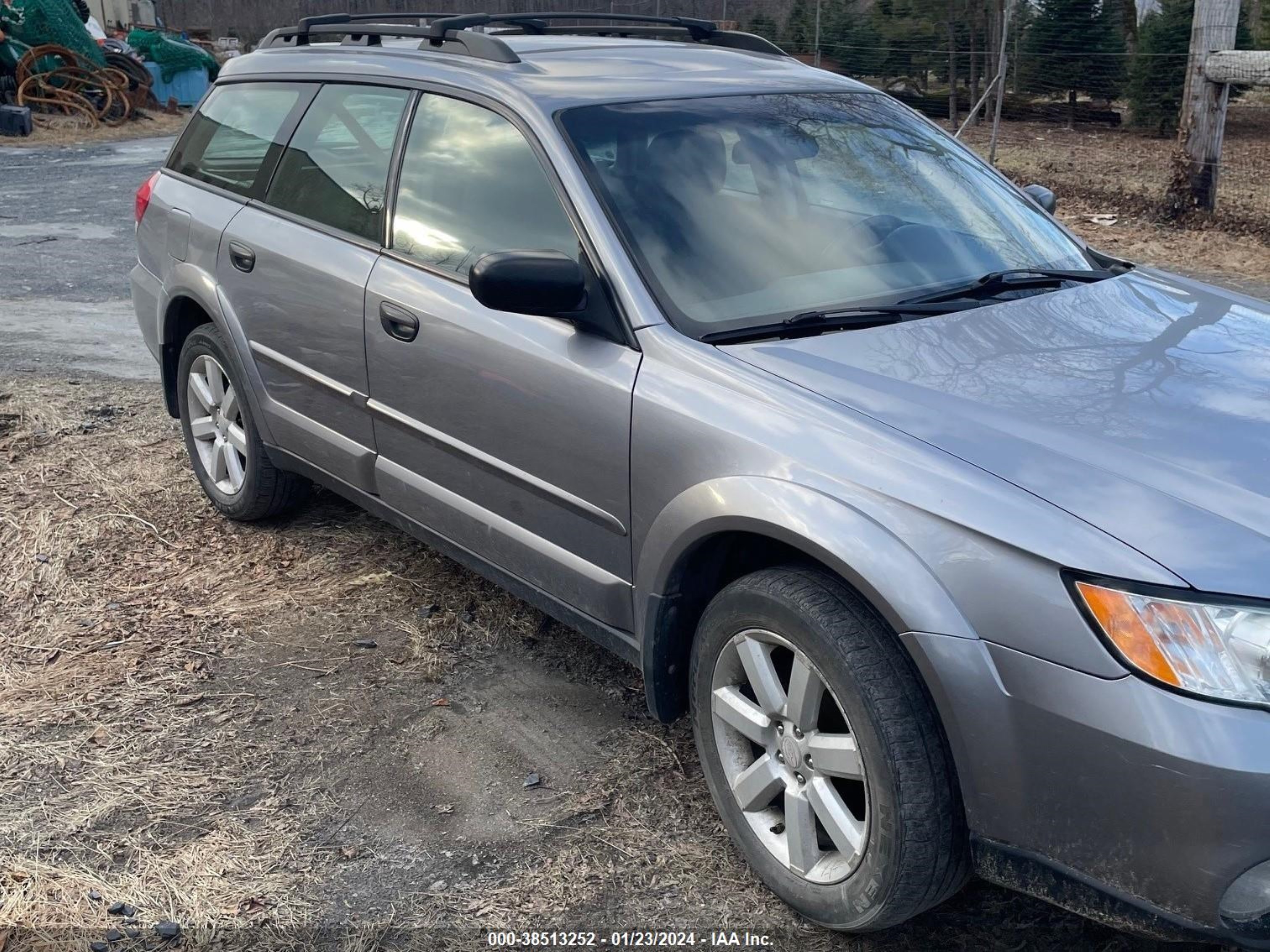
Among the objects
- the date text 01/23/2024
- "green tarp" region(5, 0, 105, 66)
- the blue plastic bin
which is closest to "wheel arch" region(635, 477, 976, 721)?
the date text 01/23/2024

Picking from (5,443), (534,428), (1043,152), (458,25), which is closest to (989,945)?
(534,428)

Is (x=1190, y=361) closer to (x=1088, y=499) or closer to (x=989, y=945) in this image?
(x=1088, y=499)

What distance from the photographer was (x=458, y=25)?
4.11 metres

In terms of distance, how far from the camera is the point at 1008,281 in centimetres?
332

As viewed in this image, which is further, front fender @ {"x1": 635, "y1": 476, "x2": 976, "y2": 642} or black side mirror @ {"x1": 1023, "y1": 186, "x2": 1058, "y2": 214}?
black side mirror @ {"x1": 1023, "y1": 186, "x2": 1058, "y2": 214}

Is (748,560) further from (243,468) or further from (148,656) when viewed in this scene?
(243,468)

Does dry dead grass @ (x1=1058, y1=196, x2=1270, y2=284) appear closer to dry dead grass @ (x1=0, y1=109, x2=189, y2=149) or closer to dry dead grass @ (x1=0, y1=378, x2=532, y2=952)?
dry dead grass @ (x1=0, y1=378, x2=532, y2=952)

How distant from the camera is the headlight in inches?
81.7

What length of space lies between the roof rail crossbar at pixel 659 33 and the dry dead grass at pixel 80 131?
1421 centimetres

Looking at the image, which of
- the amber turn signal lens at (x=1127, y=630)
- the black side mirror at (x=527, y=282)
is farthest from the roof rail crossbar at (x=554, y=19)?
the amber turn signal lens at (x=1127, y=630)

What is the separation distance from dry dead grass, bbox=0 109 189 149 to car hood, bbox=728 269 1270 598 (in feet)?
53.9

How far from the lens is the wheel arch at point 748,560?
7.64 feet

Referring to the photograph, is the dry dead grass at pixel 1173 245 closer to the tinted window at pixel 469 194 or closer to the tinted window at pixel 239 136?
the tinted window at pixel 239 136

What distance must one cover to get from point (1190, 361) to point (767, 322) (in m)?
0.98
